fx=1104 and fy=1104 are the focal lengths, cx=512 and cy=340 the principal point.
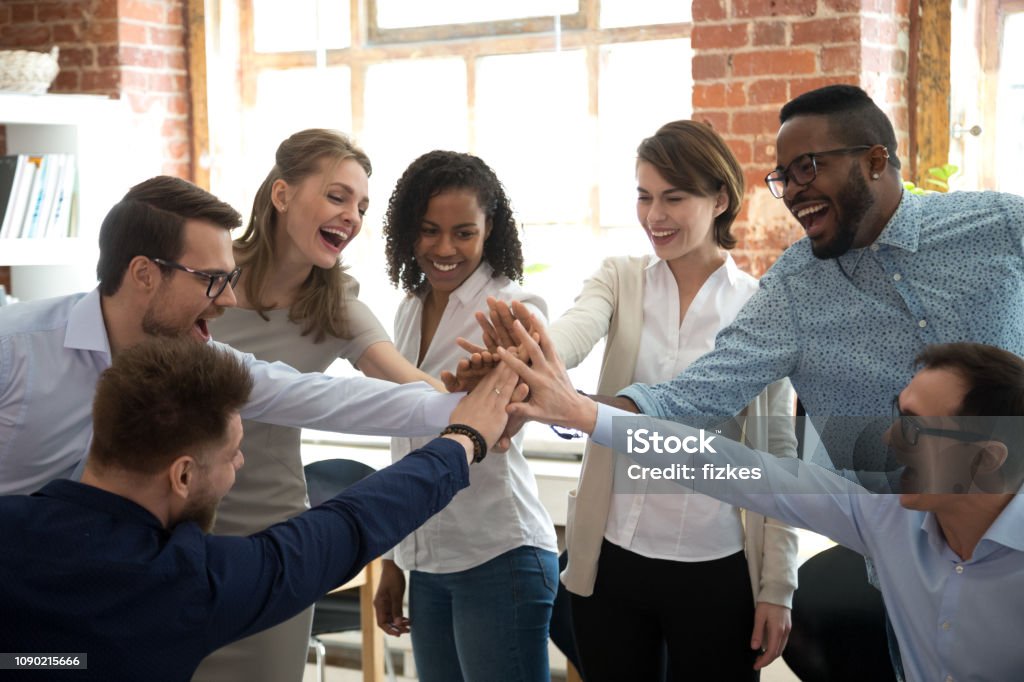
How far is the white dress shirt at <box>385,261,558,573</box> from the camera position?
6.87 ft

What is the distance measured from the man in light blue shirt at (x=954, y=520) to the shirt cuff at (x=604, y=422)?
396mm

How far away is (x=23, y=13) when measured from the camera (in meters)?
4.43

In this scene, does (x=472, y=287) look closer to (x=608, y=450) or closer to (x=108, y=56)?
(x=608, y=450)

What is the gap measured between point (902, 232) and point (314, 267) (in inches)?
44.5

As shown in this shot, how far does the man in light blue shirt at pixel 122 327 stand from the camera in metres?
1.62

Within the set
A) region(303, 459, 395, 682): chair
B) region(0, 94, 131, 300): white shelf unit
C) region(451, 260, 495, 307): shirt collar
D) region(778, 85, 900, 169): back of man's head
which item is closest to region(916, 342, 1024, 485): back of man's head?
region(778, 85, 900, 169): back of man's head

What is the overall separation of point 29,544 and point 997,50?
332 cm

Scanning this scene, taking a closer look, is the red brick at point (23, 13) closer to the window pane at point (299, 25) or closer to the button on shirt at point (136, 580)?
the window pane at point (299, 25)

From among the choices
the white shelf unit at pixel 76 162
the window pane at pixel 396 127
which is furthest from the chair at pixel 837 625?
the white shelf unit at pixel 76 162

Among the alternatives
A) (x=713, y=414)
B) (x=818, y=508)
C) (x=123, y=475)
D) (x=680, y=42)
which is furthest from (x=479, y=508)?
(x=680, y=42)

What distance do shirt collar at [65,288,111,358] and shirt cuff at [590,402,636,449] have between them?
0.80m

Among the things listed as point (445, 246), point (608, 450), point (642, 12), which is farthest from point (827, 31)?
point (608, 450)

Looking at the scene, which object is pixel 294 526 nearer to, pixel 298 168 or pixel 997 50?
pixel 298 168

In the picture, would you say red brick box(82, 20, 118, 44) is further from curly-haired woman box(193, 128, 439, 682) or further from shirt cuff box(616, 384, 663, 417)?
shirt cuff box(616, 384, 663, 417)
